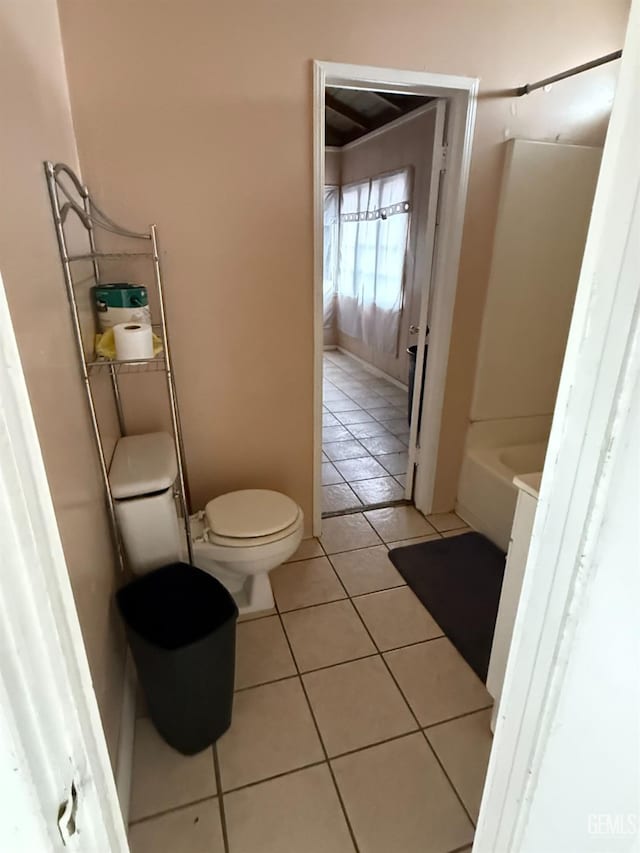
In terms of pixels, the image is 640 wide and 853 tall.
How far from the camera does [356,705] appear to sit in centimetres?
163

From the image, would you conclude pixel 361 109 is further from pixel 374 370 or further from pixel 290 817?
pixel 290 817

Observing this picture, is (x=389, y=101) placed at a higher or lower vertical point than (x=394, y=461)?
higher

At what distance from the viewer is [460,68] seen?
6.32 ft

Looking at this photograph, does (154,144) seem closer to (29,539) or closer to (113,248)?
(113,248)

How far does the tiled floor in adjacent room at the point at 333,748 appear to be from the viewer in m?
1.29

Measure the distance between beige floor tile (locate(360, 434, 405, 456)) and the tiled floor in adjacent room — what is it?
145 centimetres

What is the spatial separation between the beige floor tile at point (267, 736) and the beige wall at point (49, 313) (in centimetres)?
36

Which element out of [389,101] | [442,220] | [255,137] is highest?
[389,101]

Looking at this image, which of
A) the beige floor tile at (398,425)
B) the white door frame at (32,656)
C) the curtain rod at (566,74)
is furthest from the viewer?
the beige floor tile at (398,425)

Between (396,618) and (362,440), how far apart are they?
70.0 inches

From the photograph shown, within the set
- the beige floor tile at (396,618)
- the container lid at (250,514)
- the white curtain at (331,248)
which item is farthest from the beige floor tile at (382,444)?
the white curtain at (331,248)

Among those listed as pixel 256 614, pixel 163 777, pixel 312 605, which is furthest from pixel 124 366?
pixel 163 777

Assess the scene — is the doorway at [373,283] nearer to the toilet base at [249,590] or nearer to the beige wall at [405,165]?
the beige wall at [405,165]

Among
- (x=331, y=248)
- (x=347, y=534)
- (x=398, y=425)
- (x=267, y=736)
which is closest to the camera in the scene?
(x=267, y=736)
